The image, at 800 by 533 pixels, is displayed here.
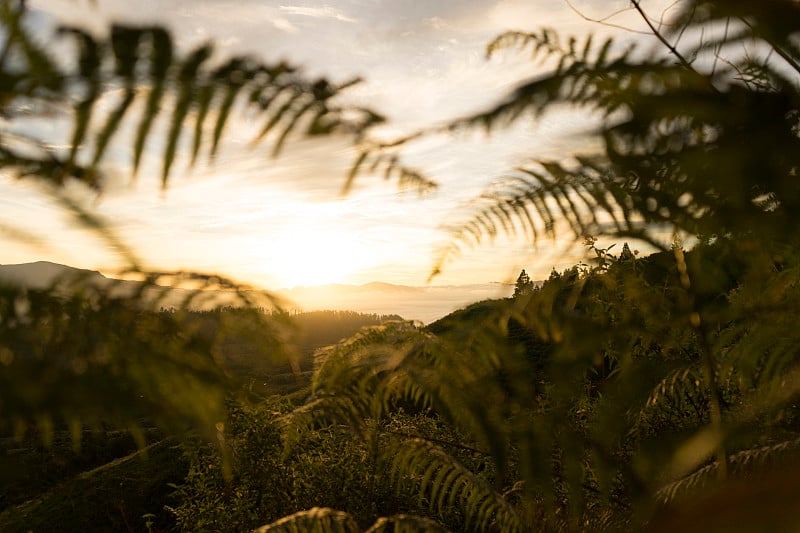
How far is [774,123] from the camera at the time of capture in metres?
0.77

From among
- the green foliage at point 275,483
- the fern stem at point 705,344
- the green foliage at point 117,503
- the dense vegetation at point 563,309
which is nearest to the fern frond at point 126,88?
the dense vegetation at point 563,309

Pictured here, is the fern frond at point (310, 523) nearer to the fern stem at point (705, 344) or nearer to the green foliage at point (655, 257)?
the green foliage at point (655, 257)

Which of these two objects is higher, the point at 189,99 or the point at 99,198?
the point at 189,99

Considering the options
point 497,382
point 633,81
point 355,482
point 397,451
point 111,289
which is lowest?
point 355,482

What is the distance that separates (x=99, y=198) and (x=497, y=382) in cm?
64

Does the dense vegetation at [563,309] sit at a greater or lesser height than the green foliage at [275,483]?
greater

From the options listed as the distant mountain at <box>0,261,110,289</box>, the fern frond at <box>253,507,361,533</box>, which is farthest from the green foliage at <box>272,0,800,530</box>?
the distant mountain at <box>0,261,110,289</box>

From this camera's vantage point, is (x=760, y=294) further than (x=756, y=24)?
Yes

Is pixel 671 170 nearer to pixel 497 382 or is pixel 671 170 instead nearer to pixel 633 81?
pixel 633 81

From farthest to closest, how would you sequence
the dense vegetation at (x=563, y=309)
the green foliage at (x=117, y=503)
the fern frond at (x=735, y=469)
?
the green foliage at (x=117, y=503) → the fern frond at (x=735, y=469) → the dense vegetation at (x=563, y=309)

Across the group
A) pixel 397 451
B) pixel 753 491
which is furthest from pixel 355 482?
pixel 753 491

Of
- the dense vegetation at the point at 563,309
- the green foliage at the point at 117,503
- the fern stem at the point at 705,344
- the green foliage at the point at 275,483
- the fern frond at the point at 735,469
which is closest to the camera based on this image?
the dense vegetation at the point at 563,309

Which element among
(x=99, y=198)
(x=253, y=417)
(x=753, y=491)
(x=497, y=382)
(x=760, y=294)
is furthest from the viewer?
(x=253, y=417)

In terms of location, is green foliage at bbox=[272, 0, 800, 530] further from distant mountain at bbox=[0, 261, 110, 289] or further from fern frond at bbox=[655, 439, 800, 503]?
distant mountain at bbox=[0, 261, 110, 289]
